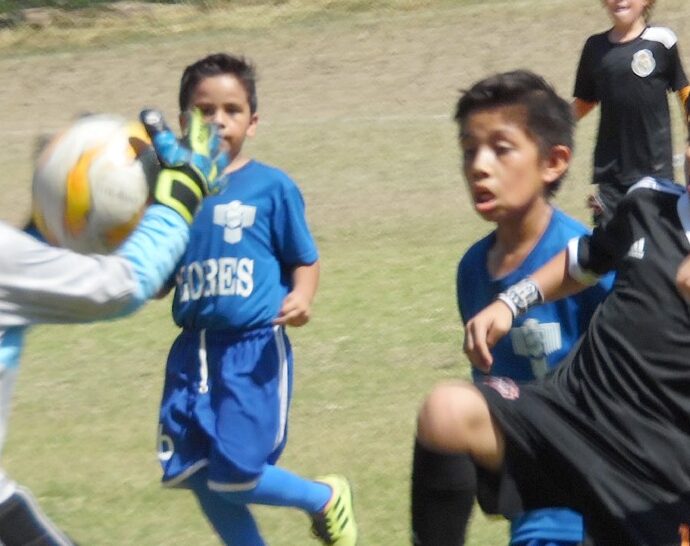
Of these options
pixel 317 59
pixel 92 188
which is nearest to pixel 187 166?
pixel 92 188

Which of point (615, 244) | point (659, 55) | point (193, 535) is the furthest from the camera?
point (659, 55)

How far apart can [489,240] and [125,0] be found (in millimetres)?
14957

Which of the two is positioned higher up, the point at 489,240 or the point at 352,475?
the point at 489,240

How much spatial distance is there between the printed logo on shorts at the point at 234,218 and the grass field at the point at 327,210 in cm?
96

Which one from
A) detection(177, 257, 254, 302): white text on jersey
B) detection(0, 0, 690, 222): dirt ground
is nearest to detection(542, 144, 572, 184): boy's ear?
detection(177, 257, 254, 302): white text on jersey

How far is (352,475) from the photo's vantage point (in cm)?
509

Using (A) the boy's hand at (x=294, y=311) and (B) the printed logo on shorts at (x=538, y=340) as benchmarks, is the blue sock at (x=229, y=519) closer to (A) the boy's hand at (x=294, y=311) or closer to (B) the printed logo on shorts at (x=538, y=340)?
(A) the boy's hand at (x=294, y=311)

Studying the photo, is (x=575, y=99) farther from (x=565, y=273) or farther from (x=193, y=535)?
(x=565, y=273)

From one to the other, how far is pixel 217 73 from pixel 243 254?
569mm

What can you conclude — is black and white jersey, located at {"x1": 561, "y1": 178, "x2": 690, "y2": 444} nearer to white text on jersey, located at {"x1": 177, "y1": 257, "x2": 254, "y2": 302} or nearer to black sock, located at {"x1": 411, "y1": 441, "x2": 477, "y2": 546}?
black sock, located at {"x1": 411, "y1": 441, "x2": 477, "y2": 546}

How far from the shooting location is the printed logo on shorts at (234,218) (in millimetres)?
4305

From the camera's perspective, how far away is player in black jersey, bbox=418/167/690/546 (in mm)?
3100

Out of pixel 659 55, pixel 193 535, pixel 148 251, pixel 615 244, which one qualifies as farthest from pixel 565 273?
pixel 659 55

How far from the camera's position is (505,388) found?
317cm
